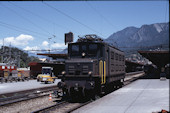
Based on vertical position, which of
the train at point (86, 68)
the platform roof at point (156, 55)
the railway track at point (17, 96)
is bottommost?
the railway track at point (17, 96)

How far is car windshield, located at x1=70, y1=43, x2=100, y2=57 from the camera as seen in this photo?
47.5ft

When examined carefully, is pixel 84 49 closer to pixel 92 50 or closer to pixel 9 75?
pixel 92 50

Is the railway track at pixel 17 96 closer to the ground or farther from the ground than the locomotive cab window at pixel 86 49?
closer to the ground

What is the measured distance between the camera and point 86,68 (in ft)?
44.4

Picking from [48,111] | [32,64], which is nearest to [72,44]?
[48,111]

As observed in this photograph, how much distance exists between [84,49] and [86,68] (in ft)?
5.58

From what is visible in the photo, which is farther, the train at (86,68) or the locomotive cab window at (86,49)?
the locomotive cab window at (86,49)

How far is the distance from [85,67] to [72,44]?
2.32 m

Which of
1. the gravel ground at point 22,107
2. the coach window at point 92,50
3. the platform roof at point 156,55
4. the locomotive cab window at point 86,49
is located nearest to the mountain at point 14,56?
the platform roof at point 156,55

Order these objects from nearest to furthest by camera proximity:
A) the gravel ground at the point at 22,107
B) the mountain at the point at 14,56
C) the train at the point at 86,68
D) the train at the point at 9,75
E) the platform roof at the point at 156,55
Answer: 1. the gravel ground at the point at 22,107
2. the train at the point at 86,68
3. the train at the point at 9,75
4. the platform roof at the point at 156,55
5. the mountain at the point at 14,56

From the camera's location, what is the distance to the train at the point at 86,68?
13391 millimetres

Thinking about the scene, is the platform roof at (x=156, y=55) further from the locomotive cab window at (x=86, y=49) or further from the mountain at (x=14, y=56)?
the locomotive cab window at (x=86, y=49)

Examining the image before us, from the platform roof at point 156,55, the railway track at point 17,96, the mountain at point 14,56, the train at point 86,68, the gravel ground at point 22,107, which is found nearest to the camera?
the gravel ground at point 22,107

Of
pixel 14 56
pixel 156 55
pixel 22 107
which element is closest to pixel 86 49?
pixel 22 107
